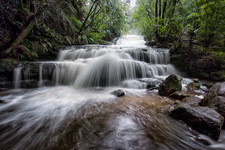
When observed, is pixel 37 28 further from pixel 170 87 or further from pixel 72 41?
pixel 170 87

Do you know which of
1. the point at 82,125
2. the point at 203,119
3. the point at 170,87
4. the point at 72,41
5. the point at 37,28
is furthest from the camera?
the point at 72,41

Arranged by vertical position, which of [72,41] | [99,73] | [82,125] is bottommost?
[82,125]

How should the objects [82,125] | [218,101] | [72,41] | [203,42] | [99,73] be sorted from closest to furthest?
[82,125]
[218,101]
[99,73]
[203,42]
[72,41]

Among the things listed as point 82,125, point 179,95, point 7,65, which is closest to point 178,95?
point 179,95

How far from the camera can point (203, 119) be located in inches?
63.2

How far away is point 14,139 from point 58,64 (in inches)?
143

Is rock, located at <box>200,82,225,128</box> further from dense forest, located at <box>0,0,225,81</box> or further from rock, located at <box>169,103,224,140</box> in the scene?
dense forest, located at <box>0,0,225,81</box>

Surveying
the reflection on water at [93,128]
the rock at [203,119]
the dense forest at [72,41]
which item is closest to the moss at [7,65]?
the dense forest at [72,41]

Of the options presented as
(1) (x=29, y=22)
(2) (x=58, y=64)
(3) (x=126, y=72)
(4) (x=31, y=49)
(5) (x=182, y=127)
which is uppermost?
(1) (x=29, y=22)

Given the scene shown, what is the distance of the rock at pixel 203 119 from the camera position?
4.91 ft

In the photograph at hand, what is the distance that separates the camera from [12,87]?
3.70 m

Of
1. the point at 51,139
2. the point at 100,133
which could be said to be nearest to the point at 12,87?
the point at 51,139

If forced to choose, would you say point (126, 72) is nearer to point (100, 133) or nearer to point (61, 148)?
point (100, 133)

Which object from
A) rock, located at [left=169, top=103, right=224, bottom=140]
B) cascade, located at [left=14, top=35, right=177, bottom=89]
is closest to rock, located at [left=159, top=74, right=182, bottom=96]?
cascade, located at [left=14, top=35, right=177, bottom=89]
